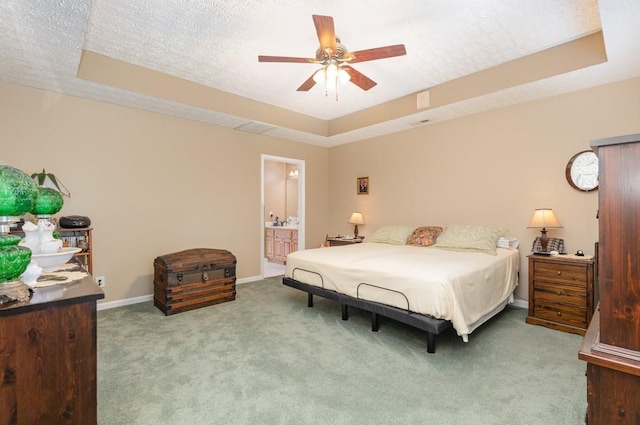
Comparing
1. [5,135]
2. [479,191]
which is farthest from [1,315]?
[479,191]

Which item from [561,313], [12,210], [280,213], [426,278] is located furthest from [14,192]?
[280,213]

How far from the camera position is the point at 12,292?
3.32ft

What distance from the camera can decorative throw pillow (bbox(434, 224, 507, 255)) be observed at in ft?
11.9

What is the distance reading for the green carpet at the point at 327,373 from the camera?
182 centimetres

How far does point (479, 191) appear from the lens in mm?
4195

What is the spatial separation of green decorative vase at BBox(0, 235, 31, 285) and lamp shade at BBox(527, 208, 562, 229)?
412 cm

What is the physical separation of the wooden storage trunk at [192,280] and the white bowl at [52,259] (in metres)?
2.06

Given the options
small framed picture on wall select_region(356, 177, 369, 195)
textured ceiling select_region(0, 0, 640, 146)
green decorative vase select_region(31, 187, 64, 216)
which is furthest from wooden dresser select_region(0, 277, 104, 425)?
small framed picture on wall select_region(356, 177, 369, 195)

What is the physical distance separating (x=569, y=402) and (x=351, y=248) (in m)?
2.62

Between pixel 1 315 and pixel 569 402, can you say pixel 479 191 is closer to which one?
pixel 569 402

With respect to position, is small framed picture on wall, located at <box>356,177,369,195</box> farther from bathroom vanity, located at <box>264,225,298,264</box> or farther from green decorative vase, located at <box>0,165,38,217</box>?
green decorative vase, located at <box>0,165,38,217</box>

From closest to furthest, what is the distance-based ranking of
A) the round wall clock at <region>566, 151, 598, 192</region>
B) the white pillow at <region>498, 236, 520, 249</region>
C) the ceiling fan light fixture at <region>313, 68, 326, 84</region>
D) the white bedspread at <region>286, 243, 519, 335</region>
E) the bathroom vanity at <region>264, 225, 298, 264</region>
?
the white bedspread at <region>286, 243, 519, 335</region> < the ceiling fan light fixture at <region>313, 68, 326, 84</region> < the round wall clock at <region>566, 151, 598, 192</region> < the white pillow at <region>498, 236, 520, 249</region> < the bathroom vanity at <region>264, 225, 298, 264</region>

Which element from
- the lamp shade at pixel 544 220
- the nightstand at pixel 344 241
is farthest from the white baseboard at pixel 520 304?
the nightstand at pixel 344 241

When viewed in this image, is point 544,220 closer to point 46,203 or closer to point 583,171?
point 583,171
